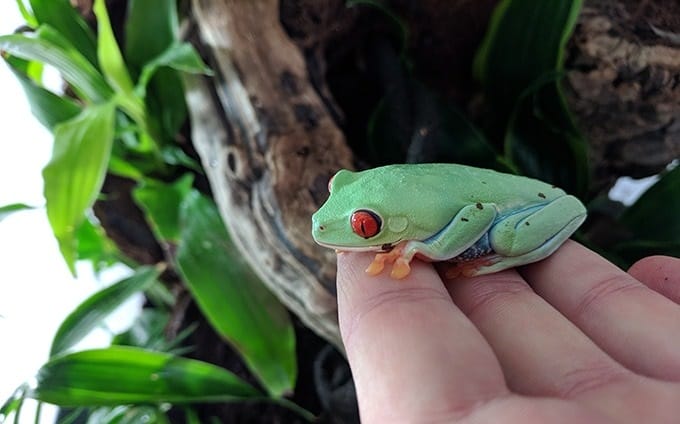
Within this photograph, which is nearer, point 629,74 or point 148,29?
point 629,74

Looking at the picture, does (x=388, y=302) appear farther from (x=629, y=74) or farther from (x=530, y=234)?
(x=629, y=74)

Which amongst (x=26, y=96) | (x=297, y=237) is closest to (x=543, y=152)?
(x=297, y=237)

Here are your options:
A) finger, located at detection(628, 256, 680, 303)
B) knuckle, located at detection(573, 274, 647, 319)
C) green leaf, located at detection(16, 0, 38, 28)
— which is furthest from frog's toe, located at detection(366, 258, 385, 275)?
green leaf, located at detection(16, 0, 38, 28)

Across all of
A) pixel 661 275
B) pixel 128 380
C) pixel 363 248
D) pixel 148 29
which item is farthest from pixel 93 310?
pixel 661 275

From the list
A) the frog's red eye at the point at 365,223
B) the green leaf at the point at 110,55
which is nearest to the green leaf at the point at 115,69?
the green leaf at the point at 110,55

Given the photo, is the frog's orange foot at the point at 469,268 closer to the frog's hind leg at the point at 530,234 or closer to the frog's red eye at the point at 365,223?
the frog's hind leg at the point at 530,234

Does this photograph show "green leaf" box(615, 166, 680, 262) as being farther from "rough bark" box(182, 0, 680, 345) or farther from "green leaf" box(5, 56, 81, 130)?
"green leaf" box(5, 56, 81, 130)
